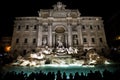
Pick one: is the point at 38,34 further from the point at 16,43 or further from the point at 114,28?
the point at 114,28

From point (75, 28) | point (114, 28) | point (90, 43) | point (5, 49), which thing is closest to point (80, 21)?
point (75, 28)

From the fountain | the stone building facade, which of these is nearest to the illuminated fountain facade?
the stone building facade

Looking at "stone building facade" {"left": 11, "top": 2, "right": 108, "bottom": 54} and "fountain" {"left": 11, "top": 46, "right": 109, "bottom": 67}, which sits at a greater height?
"stone building facade" {"left": 11, "top": 2, "right": 108, "bottom": 54}

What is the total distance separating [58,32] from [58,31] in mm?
334

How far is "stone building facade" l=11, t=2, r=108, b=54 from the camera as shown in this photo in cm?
3475

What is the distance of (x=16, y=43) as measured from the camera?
34875 mm

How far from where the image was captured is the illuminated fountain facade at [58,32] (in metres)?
34.6

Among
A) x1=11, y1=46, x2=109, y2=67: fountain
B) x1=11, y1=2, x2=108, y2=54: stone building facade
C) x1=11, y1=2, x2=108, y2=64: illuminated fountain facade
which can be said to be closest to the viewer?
x1=11, y1=46, x2=109, y2=67: fountain

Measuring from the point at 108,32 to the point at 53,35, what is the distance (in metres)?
19.5

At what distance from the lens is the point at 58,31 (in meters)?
38.4

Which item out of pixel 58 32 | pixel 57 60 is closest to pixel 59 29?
pixel 58 32

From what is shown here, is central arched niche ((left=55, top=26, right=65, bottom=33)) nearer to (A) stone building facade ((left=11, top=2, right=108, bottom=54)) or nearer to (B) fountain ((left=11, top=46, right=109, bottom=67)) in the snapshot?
(A) stone building facade ((left=11, top=2, right=108, bottom=54))

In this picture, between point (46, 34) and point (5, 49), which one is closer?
point (46, 34)

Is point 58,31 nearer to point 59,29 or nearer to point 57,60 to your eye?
point 59,29
